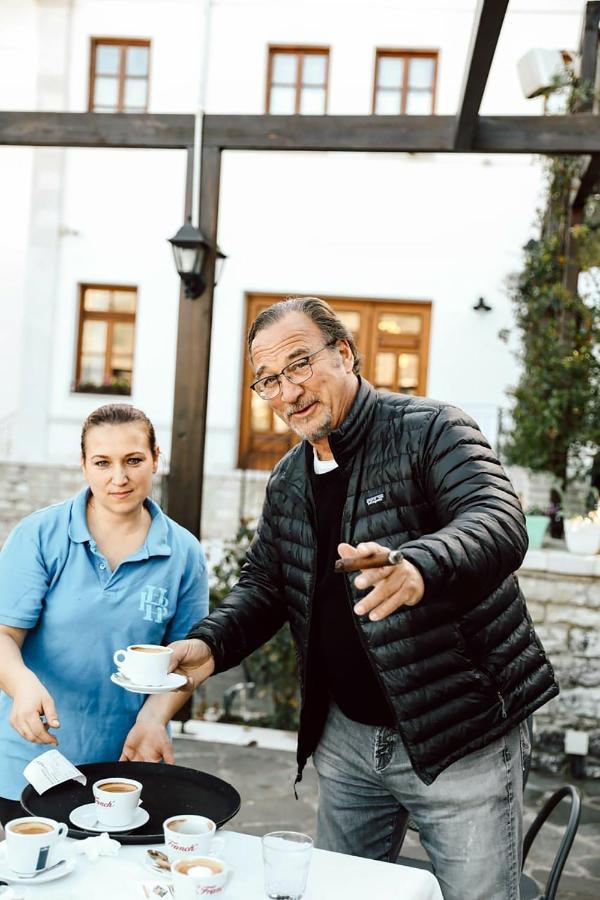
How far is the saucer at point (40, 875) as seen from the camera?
1.59 metres

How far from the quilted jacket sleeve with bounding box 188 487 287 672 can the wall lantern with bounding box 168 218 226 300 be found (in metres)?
2.76

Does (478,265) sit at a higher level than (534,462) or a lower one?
higher

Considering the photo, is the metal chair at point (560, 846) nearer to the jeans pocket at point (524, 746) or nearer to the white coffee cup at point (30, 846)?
the jeans pocket at point (524, 746)

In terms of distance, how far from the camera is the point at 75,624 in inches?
89.8

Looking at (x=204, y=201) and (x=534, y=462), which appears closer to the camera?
(x=204, y=201)

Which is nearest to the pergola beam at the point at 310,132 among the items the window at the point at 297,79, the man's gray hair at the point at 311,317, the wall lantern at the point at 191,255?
the wall lantern at the point at 191,255

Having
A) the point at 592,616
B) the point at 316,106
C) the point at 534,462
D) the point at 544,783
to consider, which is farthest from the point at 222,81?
the point at 544,783

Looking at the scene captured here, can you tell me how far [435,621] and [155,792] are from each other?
714 millimetres

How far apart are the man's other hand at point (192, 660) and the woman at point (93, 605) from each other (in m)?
0.11

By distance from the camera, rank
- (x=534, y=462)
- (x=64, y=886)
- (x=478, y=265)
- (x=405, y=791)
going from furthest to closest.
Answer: (x=478, y=265)
(x=534, y=462)
(x=405, y=791)
(x=64, y=886)

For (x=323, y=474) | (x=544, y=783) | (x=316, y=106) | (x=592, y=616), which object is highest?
(x=316, y=106)

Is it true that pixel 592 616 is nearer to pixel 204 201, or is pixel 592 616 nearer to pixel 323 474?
pixel 204 201

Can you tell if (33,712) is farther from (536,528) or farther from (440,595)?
(536,528)

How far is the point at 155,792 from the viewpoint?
2029 millimetres
